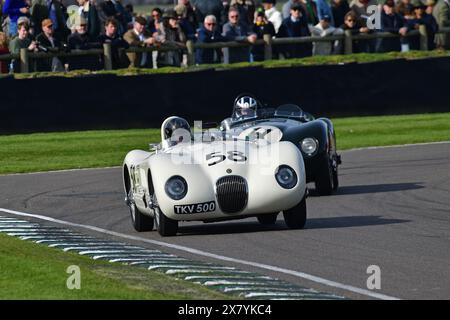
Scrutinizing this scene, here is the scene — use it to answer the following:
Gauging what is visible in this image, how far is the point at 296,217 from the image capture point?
1210 centimetres

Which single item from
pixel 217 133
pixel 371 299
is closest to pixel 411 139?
pixel 217 133

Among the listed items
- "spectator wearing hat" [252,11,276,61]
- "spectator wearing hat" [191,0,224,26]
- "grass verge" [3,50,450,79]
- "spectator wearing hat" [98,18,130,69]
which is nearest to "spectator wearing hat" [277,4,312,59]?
"spectator wearing hat" [252,11,276,61]

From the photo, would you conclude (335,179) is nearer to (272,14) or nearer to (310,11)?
(310,11)

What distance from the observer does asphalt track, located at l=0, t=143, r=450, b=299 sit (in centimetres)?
934

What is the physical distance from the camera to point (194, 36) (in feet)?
86.4

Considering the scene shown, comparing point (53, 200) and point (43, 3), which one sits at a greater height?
point (43, 3)

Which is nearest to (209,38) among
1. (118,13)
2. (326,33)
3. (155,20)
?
(155,20)

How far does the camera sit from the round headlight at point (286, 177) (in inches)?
462

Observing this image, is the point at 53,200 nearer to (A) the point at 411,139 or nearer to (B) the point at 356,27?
(A) the point at 411,139

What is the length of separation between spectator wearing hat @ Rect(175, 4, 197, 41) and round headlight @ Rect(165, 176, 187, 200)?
14.6 metres

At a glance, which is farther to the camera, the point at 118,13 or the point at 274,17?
the point at 274,17

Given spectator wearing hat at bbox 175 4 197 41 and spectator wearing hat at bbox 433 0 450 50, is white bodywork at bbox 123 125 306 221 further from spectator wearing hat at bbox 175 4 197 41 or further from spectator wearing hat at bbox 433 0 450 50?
spectator wearing hat at bbox 433 0 450 50

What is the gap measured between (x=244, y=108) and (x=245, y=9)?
11.4 meters
